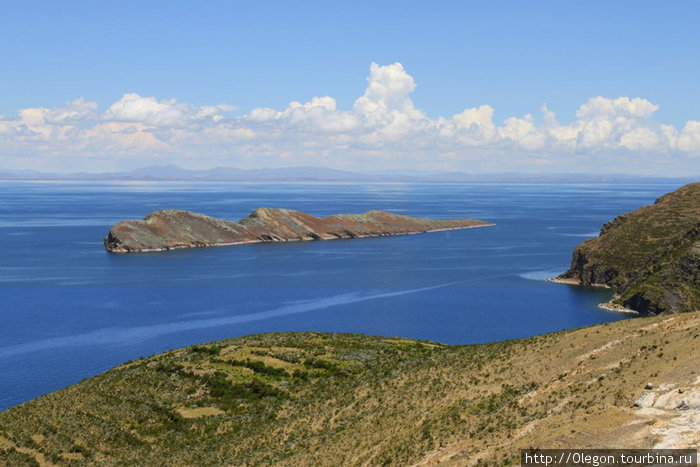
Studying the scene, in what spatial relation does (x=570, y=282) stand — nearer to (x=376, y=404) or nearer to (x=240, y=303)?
(x=240, y=303)

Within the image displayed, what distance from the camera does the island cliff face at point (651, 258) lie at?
380ft

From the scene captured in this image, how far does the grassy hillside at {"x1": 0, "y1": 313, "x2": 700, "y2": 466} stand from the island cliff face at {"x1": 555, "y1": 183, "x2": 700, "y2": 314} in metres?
61.1

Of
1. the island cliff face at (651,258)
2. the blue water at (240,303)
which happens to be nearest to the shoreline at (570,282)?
the island cliff face at (651,258)

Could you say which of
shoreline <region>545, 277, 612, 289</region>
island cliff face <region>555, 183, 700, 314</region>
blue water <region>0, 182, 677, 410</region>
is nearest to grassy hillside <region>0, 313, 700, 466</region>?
blue water <region>0, 182, 677, 410</region>

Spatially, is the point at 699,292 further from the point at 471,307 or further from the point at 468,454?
the point at 468,454

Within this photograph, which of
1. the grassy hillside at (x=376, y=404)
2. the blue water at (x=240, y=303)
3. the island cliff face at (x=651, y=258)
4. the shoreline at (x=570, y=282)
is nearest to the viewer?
the grassy hillside at (x=376, y=404)

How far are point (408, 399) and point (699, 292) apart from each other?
83341mm

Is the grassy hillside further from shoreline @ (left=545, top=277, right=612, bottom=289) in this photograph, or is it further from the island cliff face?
shoreline @ (left=545, top=277, right=612, bottom=289)

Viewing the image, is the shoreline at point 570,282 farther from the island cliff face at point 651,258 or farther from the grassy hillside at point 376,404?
the grassy hillside at point 376,404

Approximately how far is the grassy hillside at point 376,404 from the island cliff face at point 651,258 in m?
61.1

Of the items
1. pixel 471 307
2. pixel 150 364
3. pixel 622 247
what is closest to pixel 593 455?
pixel 150 364

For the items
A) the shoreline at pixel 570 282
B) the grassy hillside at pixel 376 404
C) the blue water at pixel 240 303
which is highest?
the grassy hillside at pixel 376 404

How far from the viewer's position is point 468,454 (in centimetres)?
3284

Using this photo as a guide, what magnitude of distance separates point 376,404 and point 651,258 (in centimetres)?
9987
